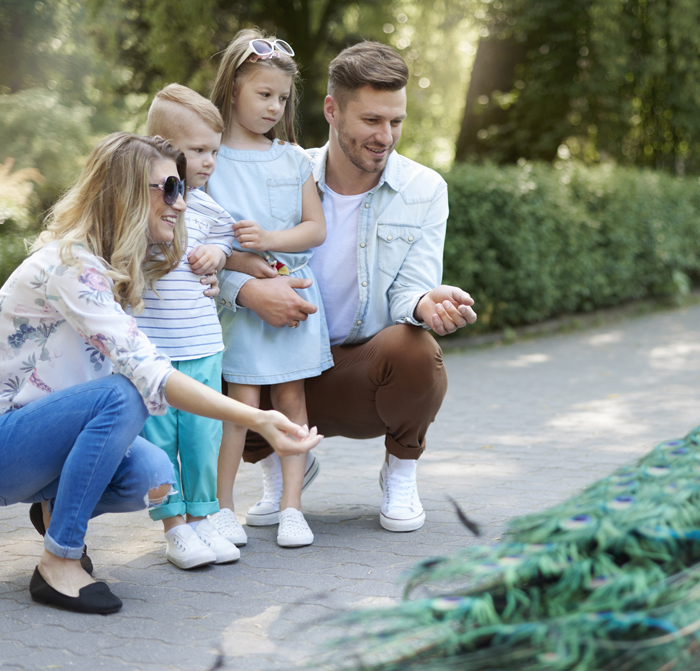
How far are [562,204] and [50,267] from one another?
879cm

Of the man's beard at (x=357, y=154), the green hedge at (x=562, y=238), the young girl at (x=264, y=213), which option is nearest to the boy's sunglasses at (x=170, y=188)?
the young girl at (x=264, y=213)

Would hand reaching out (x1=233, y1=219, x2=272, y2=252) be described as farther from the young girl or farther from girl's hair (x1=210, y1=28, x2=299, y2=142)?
girl's hair (x1=210, y1=28, x2=299, y2=142)

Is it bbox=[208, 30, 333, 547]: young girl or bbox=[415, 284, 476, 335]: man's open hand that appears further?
bbox=[208, 30, 333, 547]: young girl

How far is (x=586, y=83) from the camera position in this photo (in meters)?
14.3

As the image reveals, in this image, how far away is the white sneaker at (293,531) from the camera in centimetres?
340

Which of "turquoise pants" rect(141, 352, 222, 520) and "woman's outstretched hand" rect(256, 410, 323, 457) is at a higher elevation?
"woman's outstretched hand" rect(256, 410, 323, 457)

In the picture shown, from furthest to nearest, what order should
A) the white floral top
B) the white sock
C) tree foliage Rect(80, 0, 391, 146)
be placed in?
1. tree foliage Rect(80, 0, 391, 146)
2. the white sock
3. the white floral top

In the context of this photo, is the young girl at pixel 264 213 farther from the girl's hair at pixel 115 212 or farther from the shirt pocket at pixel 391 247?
the girl's hair at pixel 115 212

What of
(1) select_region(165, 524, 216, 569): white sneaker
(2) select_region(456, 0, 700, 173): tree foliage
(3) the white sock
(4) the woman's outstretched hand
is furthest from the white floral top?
(2) select_region(456, 0, 700, 173): tree foliage

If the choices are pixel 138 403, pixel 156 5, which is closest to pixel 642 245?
pixel 156 5

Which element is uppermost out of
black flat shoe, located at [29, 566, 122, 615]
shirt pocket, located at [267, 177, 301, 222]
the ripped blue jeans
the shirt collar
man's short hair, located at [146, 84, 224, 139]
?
man's short hair, located at [146, 84, 224, 139]

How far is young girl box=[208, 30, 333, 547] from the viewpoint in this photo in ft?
11.6

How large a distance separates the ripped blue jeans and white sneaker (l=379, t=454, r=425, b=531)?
1.27 meters

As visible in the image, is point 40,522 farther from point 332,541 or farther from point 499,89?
point 499,89
